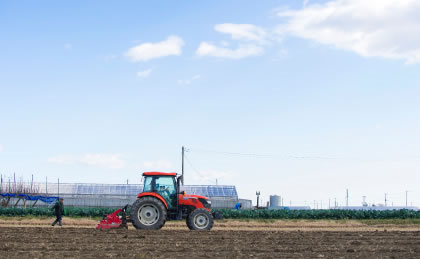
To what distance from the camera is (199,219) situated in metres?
21.1

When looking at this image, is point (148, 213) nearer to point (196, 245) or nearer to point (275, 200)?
point (196, 245)

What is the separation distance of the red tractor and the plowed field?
1.50m

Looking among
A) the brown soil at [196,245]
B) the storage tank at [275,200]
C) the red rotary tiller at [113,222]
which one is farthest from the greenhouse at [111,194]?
the storage tank at [275,200]

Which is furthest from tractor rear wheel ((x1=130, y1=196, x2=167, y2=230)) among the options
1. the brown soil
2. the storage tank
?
the storage tank

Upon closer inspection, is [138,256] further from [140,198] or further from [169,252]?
[140,198]

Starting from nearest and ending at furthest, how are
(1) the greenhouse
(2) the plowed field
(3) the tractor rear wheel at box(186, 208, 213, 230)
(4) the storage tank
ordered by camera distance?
(2) the plowed field → (3) the tractor rear wheel at box(186, 208, 213, 230) → (1) the greenhouse → (4) the storage tank

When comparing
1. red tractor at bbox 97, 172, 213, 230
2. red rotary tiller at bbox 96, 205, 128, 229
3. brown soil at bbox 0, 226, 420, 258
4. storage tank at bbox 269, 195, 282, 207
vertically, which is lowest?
storage tank at bbox 269, 195, 282, 207

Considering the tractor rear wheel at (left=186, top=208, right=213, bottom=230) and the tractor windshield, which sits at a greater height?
the tractor windshield

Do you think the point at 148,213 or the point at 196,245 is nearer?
the point at 196,245

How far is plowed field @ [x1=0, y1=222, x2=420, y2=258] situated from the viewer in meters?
13.7

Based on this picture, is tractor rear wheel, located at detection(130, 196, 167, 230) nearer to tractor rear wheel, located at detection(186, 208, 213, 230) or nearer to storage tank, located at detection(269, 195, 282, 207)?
tractor rear wheel, located at detection(186, 208, 213, 230)

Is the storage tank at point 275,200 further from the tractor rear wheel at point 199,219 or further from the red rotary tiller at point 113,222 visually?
the red rotary tiller at point 113,222

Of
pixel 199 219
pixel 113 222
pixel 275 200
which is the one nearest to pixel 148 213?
pixel 113 222

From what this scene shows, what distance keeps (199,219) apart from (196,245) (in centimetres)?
558
